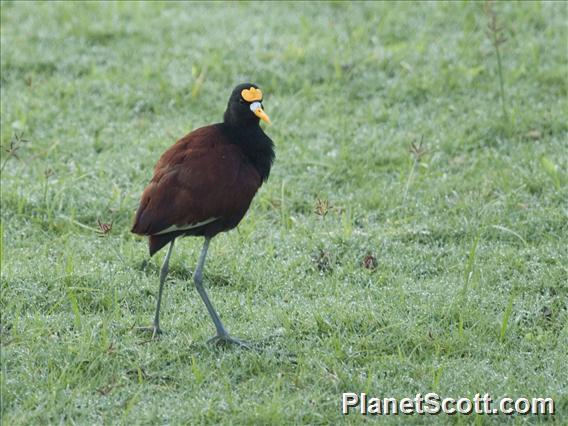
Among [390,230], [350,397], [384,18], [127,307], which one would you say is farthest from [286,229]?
[384,18]

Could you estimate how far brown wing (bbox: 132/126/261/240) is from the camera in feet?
19.2

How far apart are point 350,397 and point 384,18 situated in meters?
5.68

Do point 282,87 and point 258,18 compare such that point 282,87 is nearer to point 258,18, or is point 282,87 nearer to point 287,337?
point 258,18

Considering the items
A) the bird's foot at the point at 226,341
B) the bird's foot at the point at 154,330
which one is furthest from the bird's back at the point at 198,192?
the bird's foot at the point at 226,341

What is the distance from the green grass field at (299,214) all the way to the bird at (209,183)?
1.64 feet

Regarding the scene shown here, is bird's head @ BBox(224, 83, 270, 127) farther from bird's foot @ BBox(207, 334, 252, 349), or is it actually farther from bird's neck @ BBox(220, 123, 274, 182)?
bird's foot @ BBox(207, 334, 252, 349)

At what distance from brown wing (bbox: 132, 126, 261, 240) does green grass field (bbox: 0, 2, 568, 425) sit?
2.00ft

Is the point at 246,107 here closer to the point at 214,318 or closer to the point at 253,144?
the point at 253,144

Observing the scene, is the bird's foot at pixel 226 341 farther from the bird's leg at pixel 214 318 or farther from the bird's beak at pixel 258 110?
the bird's beak at pixel 258 110

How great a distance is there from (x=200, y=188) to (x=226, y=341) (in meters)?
0.81

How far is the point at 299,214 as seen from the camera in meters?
7.76

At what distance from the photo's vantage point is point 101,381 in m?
5.48

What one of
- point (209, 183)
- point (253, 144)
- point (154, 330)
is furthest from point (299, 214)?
point (154, 330)

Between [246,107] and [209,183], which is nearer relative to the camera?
[209,183]
